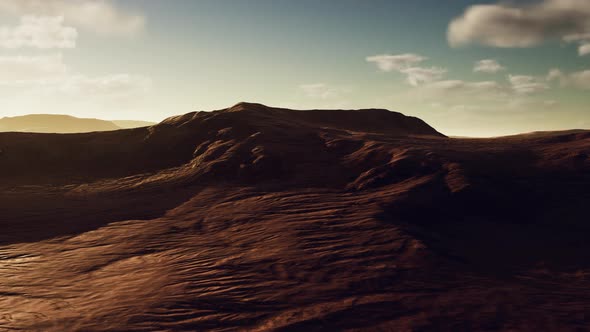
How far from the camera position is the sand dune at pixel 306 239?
740cm

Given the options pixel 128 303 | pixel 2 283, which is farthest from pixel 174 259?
pixel 2 283

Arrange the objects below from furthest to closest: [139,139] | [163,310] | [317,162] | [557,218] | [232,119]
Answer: [139,139]
[232,119]
[317,162]
[557,218]
[163,310]

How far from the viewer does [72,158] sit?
2920cm

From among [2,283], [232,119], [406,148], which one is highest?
[232,119]

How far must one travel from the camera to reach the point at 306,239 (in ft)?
37.3

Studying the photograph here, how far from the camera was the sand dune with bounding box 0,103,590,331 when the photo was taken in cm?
740

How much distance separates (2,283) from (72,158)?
860 inches

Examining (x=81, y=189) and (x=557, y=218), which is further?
(x=81, y=189)

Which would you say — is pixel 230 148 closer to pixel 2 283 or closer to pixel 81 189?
pixel 81 189

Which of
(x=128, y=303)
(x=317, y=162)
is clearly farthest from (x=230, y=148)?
(x=128, y=303)

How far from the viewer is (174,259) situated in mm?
10930

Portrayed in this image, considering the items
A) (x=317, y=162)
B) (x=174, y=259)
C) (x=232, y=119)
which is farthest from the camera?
(x=232, y=119)

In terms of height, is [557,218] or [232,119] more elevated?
[232,119]

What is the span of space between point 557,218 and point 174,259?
12.8 m
